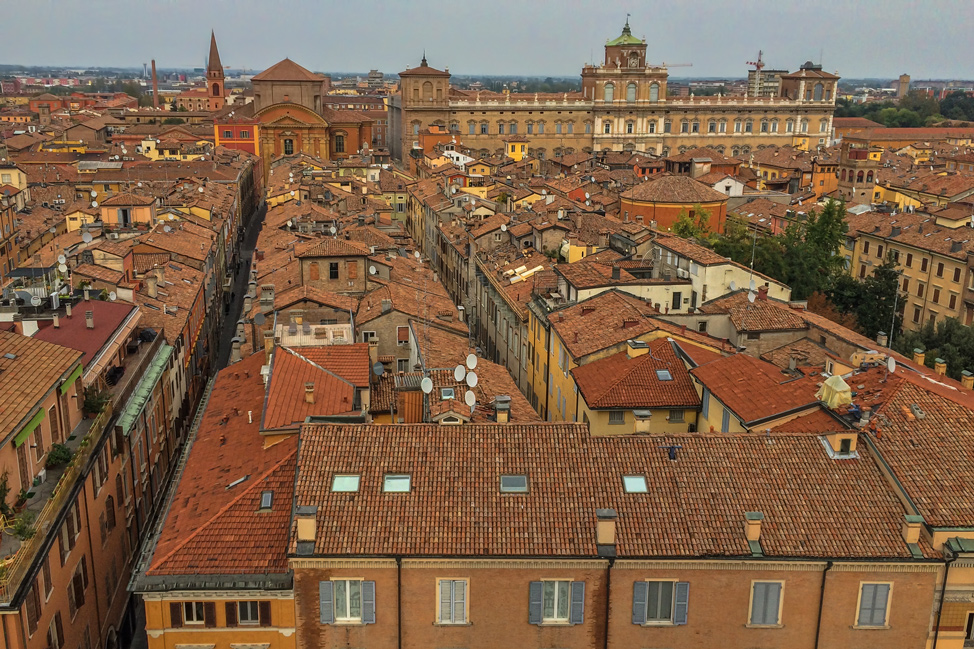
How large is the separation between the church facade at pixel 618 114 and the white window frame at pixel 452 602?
111 meters

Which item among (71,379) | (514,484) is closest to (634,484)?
(514,484)

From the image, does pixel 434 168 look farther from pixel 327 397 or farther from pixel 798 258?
pixel 327 397

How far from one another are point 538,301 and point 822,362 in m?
11.1

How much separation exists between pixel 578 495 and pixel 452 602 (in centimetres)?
303

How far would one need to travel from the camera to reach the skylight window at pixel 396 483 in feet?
57.6

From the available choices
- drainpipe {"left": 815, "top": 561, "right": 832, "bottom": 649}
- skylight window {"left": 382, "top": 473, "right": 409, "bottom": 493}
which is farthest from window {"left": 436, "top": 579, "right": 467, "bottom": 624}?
drainpipe {"left": 815, "top": 561, "right": 832, "bottom": 649}

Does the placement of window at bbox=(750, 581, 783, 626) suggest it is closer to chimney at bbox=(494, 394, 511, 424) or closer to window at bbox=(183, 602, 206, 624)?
chimney at bbox=(494, 394, 511, 424)

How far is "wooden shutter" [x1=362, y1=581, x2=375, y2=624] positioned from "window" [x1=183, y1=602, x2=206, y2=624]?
2.94m

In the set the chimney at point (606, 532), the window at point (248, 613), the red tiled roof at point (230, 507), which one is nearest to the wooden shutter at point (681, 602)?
the chimney at point (606, 532)

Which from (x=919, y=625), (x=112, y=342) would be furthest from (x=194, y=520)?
(x=919, y=625)

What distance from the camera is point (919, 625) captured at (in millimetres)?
17141

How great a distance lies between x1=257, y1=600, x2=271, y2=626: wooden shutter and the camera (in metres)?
17.1

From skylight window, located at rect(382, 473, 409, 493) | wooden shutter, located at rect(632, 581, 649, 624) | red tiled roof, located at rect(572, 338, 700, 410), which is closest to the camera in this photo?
wooden shutter, located at rect(632, 581, 649, 624)

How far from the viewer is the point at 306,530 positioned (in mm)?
16484
